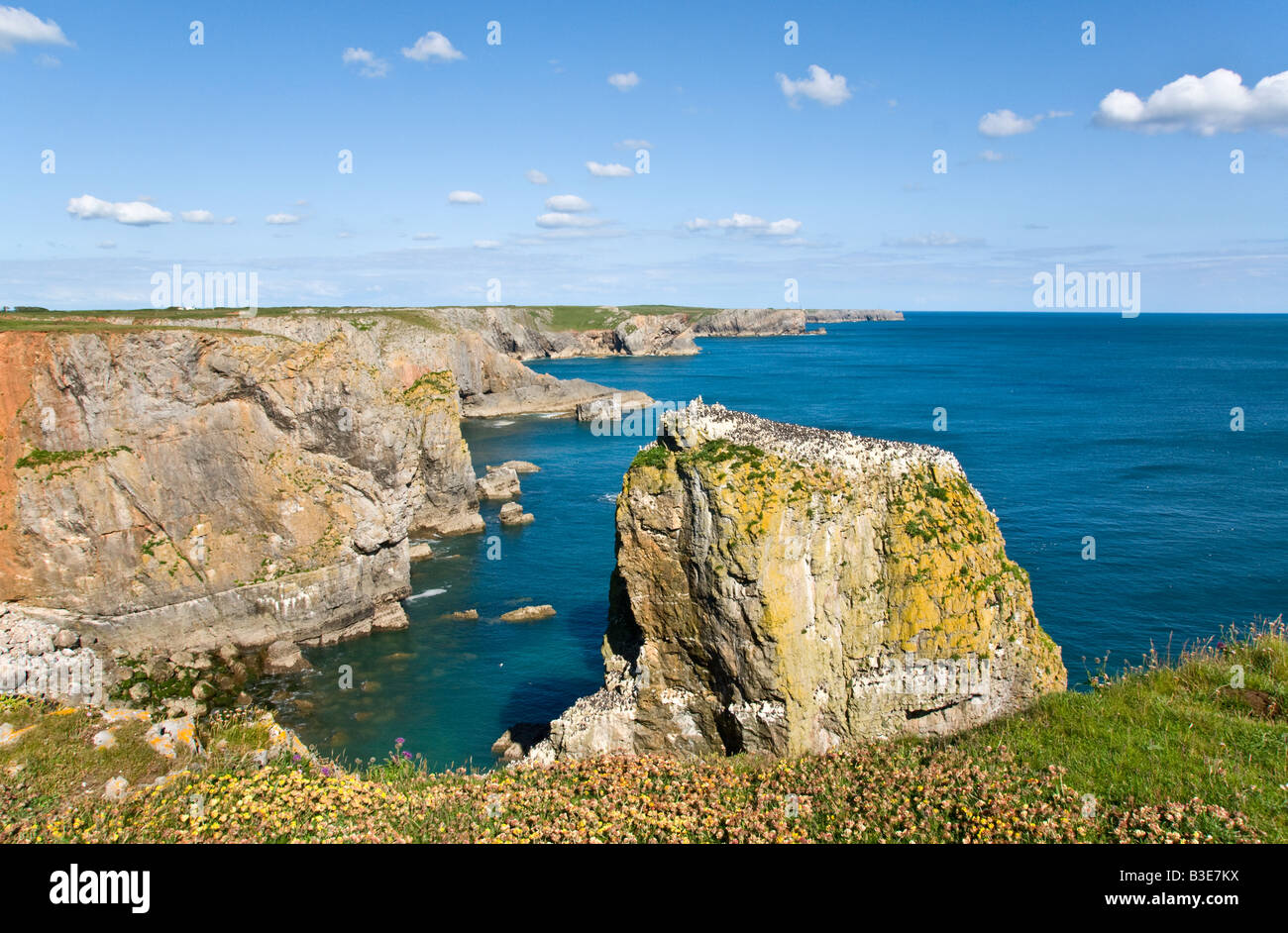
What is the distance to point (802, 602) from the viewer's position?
69.7ft

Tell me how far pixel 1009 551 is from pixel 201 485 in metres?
46.7

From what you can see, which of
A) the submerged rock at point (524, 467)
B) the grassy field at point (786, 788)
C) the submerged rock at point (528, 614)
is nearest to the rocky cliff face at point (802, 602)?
the grassy field at point (786, 788)

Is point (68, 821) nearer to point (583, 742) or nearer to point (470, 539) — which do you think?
point (583, 742)

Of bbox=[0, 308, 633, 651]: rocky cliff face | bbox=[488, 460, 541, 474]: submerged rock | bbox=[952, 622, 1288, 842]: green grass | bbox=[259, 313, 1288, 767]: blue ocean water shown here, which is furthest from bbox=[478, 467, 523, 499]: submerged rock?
bbox=[952, 622, 1288, 842]: green grass

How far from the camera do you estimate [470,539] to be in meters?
59.8

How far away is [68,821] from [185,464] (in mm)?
29496

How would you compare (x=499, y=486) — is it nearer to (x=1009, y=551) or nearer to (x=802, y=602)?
(x=1009, y=551)

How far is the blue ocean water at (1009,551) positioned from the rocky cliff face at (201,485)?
444 cm

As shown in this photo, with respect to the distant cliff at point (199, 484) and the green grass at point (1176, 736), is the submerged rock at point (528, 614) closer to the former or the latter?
the distant cliff at point (199, 484)
